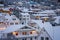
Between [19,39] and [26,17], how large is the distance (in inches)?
258

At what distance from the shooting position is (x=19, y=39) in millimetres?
8242

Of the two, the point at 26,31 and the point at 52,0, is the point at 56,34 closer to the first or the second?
the point at 26,31

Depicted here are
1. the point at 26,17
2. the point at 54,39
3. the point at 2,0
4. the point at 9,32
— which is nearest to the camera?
the point at 54,39

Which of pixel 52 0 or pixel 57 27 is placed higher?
pixel 57 27

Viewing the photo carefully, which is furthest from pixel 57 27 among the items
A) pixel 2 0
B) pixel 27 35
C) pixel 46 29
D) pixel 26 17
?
pixel 2 0

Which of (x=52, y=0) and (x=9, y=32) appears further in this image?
(x=52, y=0)

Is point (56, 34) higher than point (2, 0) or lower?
higher

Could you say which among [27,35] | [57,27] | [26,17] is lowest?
[26,17]

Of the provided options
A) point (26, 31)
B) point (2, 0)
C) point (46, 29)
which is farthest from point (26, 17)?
point (2, 0)

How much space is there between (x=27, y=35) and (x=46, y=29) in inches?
43.5

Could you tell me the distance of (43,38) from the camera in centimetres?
739

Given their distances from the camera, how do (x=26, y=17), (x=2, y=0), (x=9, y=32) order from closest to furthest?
1. (x=9, y=32)
2. (x=26, y=17)
3. (x=2, y=0)

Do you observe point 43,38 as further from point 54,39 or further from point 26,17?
point 26,17

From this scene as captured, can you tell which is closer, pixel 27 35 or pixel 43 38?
pixel 43 38
